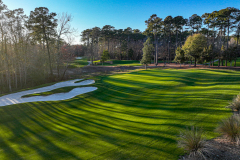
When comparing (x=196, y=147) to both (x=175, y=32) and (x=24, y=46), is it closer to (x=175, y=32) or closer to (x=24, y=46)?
(x=24, y=46)

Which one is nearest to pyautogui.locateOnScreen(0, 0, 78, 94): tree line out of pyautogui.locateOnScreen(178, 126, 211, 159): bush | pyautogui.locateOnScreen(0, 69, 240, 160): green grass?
pyautogui.locateOnScreen(0, 69, 240, 160): green grass

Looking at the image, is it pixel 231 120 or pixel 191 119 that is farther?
pixel 191 119

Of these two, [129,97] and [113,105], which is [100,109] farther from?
[129,97]

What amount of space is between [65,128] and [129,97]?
206 inches

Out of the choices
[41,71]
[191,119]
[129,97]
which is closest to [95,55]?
[41,71]

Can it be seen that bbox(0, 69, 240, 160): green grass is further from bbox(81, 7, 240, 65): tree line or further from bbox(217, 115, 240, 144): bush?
bbox(81, 7, 240, 65): tree line

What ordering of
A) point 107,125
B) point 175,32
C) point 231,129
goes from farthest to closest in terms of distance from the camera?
point 175,32
point 107,125
point 231,129

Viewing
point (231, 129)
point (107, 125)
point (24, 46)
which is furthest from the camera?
point (24, 46)

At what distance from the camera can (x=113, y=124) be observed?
6730 mm

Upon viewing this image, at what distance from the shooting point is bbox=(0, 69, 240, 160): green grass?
4777 mm

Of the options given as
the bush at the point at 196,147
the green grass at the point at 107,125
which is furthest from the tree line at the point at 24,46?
the bush at the point at 196,147

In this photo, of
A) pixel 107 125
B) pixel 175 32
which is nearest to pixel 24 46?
pixel 107 125

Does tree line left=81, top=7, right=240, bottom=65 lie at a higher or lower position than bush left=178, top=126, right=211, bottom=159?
higher

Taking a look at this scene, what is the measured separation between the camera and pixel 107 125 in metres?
6.68
